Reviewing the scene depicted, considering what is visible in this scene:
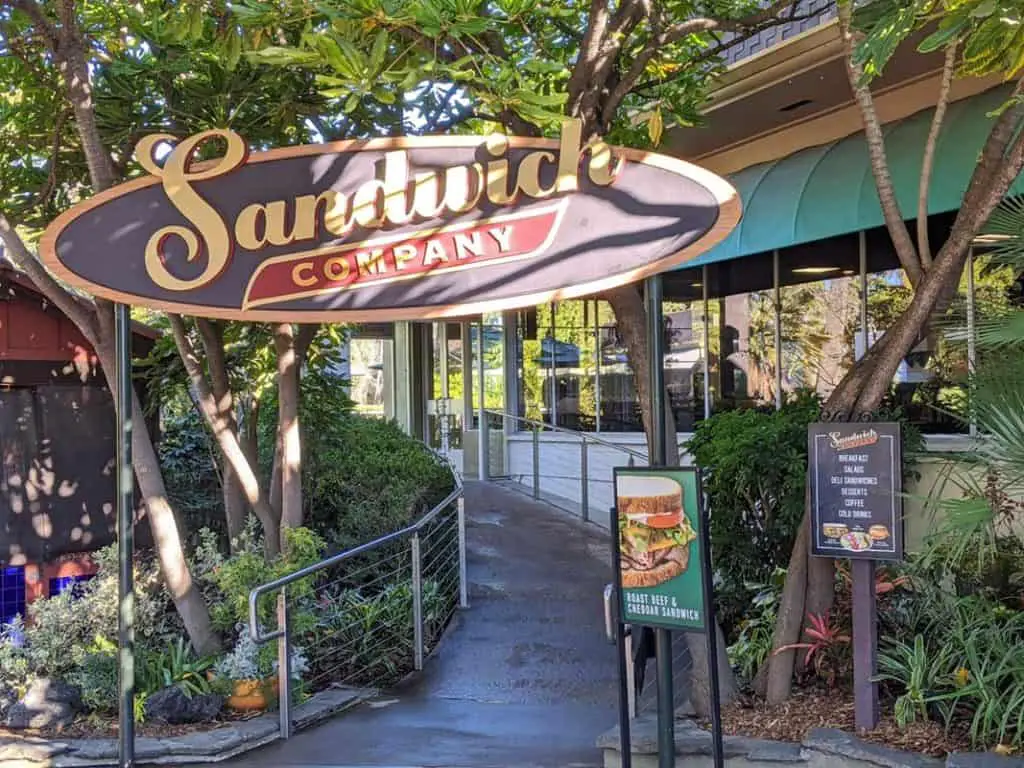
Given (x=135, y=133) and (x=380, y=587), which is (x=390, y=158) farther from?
(x=380, y=587)

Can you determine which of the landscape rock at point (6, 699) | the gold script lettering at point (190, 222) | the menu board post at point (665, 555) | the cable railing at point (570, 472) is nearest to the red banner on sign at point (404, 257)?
the gold script lettering at point (190, 222)

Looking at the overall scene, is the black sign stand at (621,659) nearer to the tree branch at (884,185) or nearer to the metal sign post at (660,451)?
the metal sign post at (660,451)

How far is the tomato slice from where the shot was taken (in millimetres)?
4422

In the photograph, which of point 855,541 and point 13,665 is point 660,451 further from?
point 13,665

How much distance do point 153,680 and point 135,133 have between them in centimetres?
385

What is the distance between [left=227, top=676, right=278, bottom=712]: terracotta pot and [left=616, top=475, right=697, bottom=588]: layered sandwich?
9.67ft

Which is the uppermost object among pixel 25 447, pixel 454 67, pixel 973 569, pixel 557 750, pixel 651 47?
pixel 651 47

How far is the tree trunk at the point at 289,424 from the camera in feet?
24.5

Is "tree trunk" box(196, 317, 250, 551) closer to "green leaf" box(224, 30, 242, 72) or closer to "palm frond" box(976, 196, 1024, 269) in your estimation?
"green leaf" box(224, 30, 242, 72)

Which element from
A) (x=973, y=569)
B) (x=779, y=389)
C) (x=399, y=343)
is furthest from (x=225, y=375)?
(x=399, y=343)

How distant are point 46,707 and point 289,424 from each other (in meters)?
2.50

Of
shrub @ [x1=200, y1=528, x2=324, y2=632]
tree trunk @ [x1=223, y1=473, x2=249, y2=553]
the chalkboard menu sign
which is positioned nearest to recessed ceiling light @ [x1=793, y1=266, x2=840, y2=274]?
the chalkboard menu sign

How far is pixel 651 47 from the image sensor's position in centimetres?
599

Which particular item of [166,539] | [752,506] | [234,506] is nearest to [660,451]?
[752,506]
